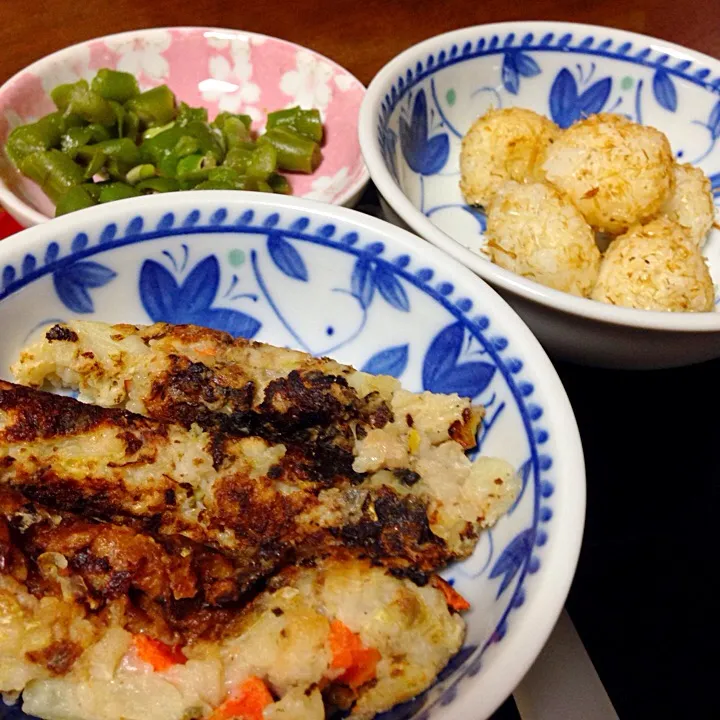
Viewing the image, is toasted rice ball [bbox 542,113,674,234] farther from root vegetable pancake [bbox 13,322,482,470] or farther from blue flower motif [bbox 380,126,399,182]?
root vegetable pancake [bbox 13,322,482,470]

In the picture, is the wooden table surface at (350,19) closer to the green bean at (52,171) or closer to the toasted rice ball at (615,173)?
the green bean at (52,171)

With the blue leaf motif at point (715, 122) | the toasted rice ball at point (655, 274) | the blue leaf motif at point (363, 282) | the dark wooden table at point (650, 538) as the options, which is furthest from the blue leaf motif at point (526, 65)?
the blue leaf motif at point (363, 282)

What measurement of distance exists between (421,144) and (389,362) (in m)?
0.91

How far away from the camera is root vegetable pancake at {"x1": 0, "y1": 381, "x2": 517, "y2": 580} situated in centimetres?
106

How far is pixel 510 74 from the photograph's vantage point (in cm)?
215

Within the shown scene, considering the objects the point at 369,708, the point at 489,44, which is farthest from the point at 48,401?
the point at 489,44

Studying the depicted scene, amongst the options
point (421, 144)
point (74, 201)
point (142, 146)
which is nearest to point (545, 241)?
point (421, 144)

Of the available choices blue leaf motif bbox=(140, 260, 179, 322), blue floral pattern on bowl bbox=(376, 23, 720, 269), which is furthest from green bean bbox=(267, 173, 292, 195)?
blue leaf motif bbox=(140, 260, 179, 322)

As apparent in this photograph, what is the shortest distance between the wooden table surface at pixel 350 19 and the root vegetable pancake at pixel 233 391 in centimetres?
181

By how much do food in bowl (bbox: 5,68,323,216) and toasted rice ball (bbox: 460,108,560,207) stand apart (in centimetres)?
61

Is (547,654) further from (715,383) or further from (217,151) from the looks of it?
(217,151)

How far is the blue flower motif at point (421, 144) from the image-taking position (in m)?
1.98

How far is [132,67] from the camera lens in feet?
8.01

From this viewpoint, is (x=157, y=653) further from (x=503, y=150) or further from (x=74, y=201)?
(x=503, y=150)
